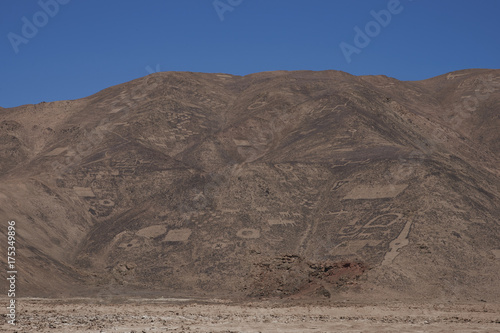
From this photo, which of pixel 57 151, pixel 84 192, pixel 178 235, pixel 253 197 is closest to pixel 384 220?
pixel 253 197

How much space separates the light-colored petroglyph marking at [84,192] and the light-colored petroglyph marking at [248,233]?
56.7ft

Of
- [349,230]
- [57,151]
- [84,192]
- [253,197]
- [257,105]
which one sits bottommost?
[349,230]

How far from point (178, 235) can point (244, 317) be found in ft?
69.9

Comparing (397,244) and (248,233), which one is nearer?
(397,244)

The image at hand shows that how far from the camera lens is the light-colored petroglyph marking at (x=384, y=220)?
42.8m

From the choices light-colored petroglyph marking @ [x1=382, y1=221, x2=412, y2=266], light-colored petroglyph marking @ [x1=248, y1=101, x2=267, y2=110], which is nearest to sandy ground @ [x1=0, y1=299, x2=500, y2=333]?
light-colored petroglyph marking @ [x1=382, y1=221, x2=412, y2=266]

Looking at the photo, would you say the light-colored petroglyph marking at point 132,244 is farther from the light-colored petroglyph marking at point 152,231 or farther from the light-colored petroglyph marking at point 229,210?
the light-colored petroglyph marking at point 229,210

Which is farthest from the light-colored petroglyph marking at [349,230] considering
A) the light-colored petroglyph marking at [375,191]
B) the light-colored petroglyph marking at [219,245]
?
the light-colored petroglyph marking at [219,245]

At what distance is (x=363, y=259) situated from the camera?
39438 millimetres

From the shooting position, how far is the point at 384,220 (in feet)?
142

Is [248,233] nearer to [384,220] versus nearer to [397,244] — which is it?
[384,220]

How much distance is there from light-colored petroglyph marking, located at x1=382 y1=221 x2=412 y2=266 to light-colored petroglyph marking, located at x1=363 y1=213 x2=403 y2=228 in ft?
3.29

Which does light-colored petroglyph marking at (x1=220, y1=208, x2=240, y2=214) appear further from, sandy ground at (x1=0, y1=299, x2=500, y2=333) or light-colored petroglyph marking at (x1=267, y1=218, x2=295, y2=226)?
sandy ground at (x1=0, y1=299, x2=500, y2=333)

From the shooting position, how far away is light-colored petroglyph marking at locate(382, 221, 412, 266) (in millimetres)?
38591
